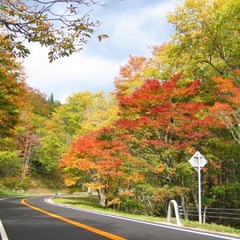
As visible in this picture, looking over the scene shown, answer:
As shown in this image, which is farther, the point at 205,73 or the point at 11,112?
the point at 11,112

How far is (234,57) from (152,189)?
28.5ft

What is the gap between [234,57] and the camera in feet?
59.8

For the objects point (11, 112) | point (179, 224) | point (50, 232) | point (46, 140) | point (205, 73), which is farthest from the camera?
point (46, 140)

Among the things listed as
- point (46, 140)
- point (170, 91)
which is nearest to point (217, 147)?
point (170, 91)

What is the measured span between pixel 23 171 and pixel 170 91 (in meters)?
38.6

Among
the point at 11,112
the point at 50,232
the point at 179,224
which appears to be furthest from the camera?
the point at 11,112

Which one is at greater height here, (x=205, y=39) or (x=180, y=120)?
(x=205, y=39)

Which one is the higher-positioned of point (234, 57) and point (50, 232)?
point (234, 57)

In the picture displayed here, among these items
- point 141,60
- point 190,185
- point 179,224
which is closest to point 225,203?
point 190,185

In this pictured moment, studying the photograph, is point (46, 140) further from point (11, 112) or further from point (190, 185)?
point (190, 185)

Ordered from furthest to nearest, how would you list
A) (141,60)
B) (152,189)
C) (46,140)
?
(46,140) < (141,60) < (152,189)

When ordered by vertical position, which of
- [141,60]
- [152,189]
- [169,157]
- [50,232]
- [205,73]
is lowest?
[50,232]

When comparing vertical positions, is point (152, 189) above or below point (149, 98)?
below

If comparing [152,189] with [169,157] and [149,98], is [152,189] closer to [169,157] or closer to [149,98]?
[169,157]
